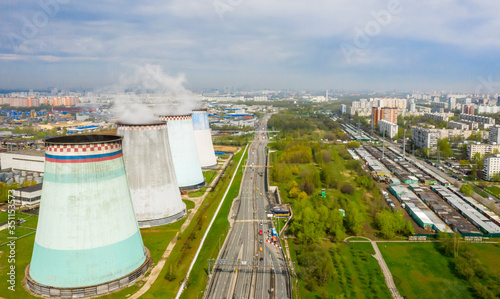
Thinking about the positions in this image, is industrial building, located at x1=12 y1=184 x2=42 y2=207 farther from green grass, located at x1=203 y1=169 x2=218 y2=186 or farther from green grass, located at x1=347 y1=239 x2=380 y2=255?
green grass, located at x1=347 y1=239 x2=380 y2=255

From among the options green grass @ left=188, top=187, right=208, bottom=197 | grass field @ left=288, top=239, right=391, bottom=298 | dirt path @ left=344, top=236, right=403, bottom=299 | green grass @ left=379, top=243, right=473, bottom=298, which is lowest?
green grass @ left=379, top=243, right=473, bottom=298

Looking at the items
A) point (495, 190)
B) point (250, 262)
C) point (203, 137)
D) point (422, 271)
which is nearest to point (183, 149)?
point (203, 137)

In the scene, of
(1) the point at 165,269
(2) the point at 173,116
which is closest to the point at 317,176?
(2) the point at 173,116

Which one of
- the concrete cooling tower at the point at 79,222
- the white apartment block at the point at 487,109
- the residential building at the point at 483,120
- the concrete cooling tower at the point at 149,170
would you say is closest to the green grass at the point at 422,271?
the concrete cooling tower at the point at 79,222

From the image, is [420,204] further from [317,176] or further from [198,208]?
[198,208]

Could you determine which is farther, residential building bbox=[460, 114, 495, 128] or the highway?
residential building bbox=[460, 114, 495, 128]

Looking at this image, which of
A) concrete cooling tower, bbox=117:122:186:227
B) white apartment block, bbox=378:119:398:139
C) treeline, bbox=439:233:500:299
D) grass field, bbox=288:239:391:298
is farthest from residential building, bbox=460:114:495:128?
concrete cooling tower, bbox=117:122:186:227
